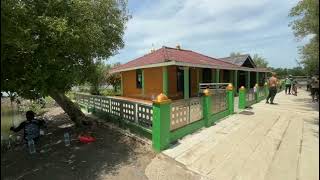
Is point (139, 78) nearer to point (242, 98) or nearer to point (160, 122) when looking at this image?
point (242, 98)

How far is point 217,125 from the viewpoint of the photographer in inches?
376

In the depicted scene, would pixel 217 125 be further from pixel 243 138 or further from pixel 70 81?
pixel 70 81

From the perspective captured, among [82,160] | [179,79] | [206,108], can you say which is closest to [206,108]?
[206,108]

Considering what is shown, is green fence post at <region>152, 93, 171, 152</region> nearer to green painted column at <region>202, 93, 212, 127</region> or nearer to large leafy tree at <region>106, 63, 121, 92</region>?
green painted column at <region>202, 93, 212, 127</region>

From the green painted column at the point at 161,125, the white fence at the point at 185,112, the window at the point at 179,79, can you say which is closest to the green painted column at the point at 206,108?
the white fence at the point at 185,112

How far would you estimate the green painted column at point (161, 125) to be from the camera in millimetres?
6809

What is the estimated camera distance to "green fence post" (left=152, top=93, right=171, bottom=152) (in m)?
6.81

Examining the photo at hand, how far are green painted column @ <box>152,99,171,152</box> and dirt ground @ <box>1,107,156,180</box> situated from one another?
1.00 feet

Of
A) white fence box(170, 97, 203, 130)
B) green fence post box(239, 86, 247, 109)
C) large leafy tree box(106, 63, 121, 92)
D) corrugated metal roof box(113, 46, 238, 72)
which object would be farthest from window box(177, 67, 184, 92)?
large leafy tree box(106, 63, 121, 92)

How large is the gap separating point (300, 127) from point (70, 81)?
745cm

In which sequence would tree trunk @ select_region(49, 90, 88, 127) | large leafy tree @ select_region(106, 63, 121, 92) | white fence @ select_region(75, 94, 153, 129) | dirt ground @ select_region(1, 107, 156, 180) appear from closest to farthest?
1. dirt ground @ select_region(1, 107, 156, 180)
2. white fence @ select_region(75, 94, 153, 129)
3. tree trunk @ select_region(49, 90, 88, 127)
4. large leafy tree @ select_region(106, 63, 121, 92)

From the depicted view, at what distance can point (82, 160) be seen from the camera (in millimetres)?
6988

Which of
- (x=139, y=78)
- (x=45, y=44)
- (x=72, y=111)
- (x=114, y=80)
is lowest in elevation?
(x=72, y=111)

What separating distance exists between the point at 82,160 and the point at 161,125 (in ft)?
7.24
